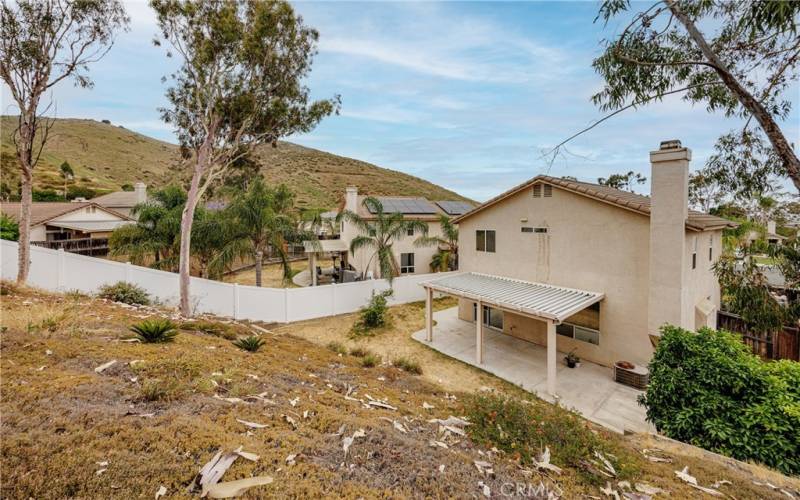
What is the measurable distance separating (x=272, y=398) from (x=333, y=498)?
8.75ft

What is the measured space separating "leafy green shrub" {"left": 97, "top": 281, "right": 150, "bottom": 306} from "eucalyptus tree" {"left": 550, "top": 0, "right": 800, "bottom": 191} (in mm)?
15418

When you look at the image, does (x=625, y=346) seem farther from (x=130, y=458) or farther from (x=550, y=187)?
(x=130, y=458)

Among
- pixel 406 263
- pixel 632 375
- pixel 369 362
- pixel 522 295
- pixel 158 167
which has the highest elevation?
pixel 158 167

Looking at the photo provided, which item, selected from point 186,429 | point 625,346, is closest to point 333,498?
point 186,429

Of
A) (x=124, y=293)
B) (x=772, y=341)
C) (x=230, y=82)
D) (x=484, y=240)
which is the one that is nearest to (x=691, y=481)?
(x=772, y=341)

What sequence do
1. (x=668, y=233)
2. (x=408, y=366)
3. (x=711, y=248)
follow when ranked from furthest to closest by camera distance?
1. (x=711, y=248)
2. (x=408, y=366)
3. (x=668, y=233)

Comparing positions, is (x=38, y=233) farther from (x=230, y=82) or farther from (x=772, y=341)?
(x=772, y=341)

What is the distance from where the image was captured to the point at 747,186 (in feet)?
33.3

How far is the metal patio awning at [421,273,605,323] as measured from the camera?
10281mm

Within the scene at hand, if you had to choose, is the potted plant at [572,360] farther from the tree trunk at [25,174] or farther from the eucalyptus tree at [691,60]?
the tree trunk at [25,174]

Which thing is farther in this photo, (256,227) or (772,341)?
(256,227)

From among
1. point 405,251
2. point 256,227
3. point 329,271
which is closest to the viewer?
point 256,227

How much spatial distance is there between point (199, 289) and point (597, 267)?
15746mm

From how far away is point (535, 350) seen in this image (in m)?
13.0
